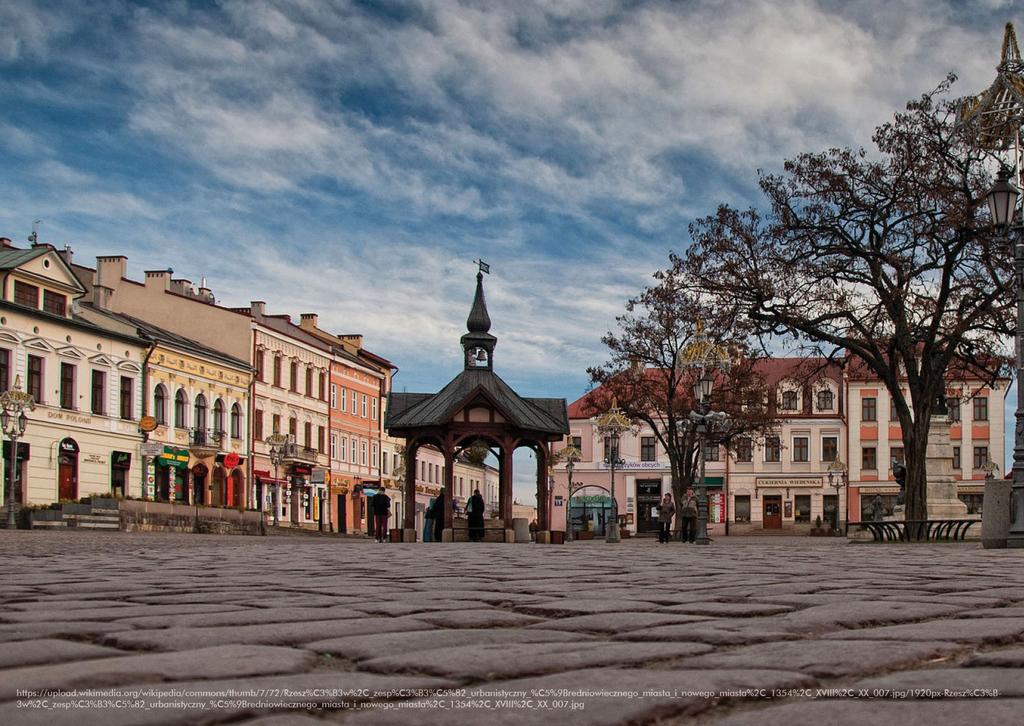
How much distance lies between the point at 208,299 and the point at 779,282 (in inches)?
1607

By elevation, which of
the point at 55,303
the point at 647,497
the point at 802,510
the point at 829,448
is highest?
the point at 55,303

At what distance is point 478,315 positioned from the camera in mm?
30891

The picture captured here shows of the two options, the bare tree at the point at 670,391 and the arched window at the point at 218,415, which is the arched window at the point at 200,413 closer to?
the arched window at the point at 218,415

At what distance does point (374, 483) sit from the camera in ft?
261

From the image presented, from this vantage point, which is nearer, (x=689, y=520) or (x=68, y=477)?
(x=689, y=520)

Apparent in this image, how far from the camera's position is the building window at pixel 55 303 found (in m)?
48.7

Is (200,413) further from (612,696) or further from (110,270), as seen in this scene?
(612,696)

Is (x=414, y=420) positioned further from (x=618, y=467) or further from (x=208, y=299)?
(x=618, y=467)

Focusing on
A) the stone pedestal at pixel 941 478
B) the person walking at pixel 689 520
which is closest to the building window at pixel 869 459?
the stone pedestal at pixel 941 478

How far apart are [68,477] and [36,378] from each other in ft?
12.8

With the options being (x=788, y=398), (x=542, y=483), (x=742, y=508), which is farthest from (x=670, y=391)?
(x=742, y=508)

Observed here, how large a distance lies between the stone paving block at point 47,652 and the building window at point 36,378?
149ft

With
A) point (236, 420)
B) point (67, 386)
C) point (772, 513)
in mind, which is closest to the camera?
point (67, 386)

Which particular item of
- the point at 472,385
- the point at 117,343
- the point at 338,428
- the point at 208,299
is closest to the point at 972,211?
the point at 472,385
